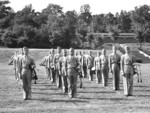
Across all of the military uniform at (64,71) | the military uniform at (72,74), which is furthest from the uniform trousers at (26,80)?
the military uniform at (72,74)

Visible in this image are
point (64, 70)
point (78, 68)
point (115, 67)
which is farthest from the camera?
point (115, 67)

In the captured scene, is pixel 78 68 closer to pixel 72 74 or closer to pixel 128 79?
pixel 72 74


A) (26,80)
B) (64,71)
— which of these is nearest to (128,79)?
(64,71)

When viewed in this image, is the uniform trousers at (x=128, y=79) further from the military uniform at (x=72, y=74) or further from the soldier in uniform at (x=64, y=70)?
the soldier in uniform at (x=64, y=70)

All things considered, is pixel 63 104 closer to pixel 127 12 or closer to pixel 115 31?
pixel 115 31

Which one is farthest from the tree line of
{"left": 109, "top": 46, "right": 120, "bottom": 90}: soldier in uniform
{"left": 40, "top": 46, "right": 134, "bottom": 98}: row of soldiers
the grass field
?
the grass field

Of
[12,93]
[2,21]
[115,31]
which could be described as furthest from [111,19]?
[12,93]

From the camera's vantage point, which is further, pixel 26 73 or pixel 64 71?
pixel 64 71

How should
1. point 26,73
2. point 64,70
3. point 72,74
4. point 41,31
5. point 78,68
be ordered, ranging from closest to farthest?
point 26,73 → point 72,74 → point 78,68 → point 64,70 → point 41,31

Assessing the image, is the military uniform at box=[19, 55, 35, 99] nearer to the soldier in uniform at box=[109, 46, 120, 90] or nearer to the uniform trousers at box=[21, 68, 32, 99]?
the uniform trousers at box=[21, 68, 32, 99]

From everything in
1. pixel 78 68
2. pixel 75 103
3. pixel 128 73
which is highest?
pixel 78 68

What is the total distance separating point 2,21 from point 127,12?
8189 centimetres

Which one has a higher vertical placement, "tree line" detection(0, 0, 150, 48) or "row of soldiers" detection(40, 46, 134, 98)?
"tree line" detection(0, 0, 150, 48)

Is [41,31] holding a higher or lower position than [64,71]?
higher
